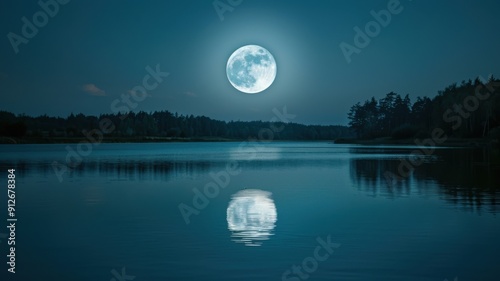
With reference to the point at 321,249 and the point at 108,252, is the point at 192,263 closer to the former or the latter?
the point at 108,252

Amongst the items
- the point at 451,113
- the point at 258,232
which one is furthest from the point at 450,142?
the point at 258,232

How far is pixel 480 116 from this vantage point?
3730 inches

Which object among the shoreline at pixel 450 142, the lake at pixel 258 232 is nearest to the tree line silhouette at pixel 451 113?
the shoreline at pixel 450 142

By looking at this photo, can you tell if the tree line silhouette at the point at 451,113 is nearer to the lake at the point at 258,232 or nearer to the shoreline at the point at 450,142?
the shoreline at the point at 450,142

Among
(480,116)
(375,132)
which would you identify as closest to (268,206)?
(480,116)

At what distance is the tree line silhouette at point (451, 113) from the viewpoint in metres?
92.2

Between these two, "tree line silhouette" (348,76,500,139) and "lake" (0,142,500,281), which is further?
"tree line silhouette" (348,76,500,139)

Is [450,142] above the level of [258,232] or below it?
above

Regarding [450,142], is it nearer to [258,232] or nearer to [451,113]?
[451,113]

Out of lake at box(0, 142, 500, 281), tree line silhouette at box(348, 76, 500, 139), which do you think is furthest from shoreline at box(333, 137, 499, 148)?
lake at box(0, 142, 500, 281)

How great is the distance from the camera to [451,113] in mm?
103875

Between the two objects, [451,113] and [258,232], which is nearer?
[258,232]

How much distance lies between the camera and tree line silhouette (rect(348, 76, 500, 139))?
3632 inches

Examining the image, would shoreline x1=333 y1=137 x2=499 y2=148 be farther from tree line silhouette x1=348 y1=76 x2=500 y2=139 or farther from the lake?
the lake
